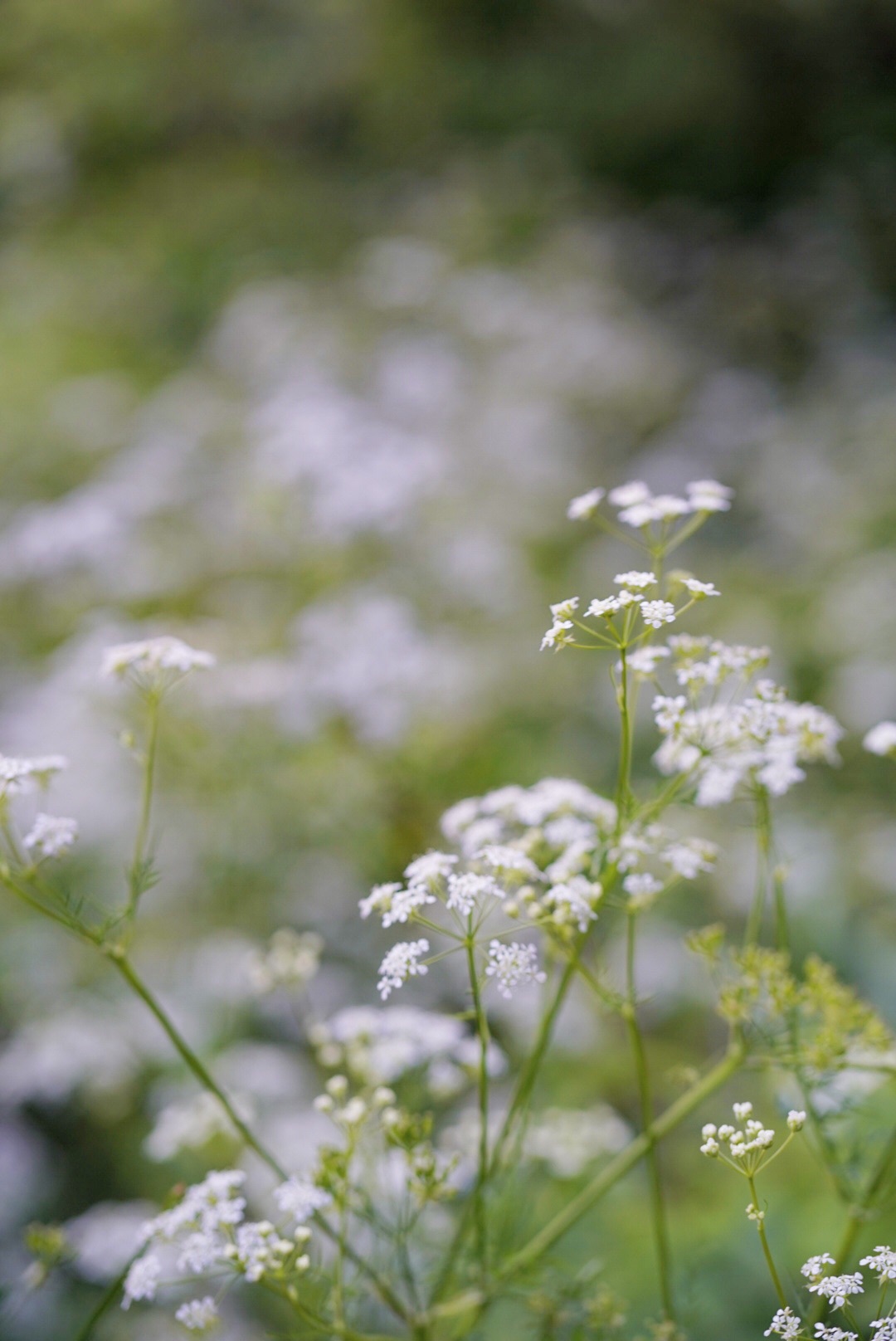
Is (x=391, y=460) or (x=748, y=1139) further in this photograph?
(x=391, y=460)

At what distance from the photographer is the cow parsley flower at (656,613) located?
2.94ft

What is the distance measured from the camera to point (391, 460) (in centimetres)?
271

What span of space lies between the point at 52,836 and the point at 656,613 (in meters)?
0.69

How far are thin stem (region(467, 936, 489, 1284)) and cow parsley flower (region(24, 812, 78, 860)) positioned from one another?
456 millimetres

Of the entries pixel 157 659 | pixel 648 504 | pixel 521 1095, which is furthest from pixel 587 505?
pixel 521 1095

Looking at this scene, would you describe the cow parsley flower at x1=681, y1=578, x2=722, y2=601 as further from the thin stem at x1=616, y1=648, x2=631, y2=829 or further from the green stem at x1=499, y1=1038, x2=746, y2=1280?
the green stem at x1=499, y1=1038, x2=746, y2=1280

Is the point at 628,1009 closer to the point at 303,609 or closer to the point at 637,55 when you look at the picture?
the point at 303,609

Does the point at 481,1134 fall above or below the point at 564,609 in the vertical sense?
below

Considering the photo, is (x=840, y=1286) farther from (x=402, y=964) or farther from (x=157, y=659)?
(x=157, y=659)

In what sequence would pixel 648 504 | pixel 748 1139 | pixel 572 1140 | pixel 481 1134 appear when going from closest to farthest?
pixel 748 1139 → pixel 481 1134 → pixel 648 504 → pixel 572 1140

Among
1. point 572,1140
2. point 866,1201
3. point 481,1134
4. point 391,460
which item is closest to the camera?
point 481,1134

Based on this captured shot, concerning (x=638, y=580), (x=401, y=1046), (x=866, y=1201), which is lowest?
(x=866, y=1201)

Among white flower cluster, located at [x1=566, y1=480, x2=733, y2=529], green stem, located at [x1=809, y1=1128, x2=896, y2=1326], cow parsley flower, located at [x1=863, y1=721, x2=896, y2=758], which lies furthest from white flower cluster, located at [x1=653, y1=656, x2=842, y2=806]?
green stem, located at [x1=809, y1=1128, x2=896, y2=1326]

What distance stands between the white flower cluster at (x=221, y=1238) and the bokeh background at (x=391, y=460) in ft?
1.40
